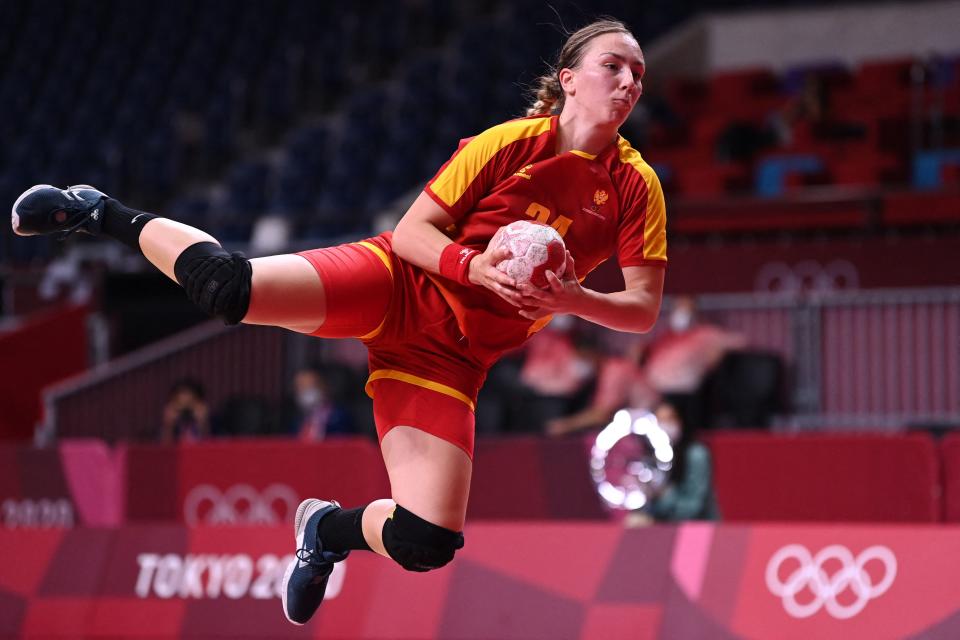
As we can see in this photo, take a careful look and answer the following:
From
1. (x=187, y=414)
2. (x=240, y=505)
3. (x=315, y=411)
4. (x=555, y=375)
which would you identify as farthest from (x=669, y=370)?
(x=187, y=414)

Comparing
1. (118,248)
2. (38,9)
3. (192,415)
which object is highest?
(38,9)

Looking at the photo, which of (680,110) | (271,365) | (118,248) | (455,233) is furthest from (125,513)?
(680,110)

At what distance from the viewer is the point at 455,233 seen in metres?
4.84

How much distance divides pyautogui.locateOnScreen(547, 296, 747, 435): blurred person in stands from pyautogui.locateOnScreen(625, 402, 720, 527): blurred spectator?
3.43 ft

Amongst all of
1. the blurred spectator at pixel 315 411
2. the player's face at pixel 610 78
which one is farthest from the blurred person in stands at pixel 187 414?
the player's face at pixel 610 78

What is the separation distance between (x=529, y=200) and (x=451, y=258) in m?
0.43

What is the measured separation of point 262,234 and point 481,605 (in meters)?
8.61

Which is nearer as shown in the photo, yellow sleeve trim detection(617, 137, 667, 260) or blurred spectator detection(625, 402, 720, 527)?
yellow sleeve trim detection(617, 137, 667, 260)

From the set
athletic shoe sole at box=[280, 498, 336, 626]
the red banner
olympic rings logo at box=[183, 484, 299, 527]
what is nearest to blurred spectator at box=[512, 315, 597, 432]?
olympic rings logo at box=[183, 484, 299, 527]

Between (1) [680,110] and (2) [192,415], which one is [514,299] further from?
(1) [680,110]

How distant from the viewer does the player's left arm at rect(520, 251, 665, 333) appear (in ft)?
14.0

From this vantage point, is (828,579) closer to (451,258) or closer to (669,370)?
(451,258)

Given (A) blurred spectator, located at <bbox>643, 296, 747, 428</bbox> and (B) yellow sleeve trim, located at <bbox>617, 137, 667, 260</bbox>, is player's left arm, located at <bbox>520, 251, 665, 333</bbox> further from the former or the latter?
(A) blurred spectator, located at <bbox>643, 296, 747, 428</bbox>

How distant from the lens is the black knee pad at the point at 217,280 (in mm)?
4348
